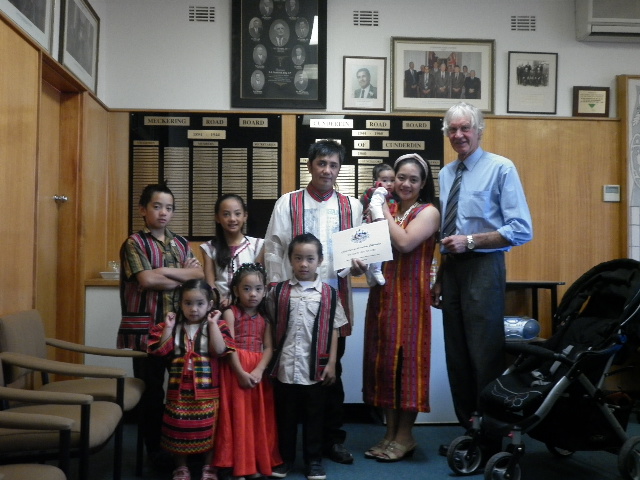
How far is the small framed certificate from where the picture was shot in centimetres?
275

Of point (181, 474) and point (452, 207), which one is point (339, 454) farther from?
point (452, 207)

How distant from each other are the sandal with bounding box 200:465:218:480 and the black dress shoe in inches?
24.8

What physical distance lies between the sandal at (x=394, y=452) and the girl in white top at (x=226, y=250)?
3.45 ft

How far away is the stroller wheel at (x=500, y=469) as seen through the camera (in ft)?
8.12

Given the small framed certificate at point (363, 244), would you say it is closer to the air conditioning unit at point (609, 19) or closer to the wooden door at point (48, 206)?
the wooden door at point (48, 206)

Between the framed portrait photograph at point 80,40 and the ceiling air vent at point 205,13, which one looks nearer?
the framed portrait photograph at point 80,40

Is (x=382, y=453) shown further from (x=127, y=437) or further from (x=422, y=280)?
(x=127, y=437)

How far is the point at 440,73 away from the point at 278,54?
117cm

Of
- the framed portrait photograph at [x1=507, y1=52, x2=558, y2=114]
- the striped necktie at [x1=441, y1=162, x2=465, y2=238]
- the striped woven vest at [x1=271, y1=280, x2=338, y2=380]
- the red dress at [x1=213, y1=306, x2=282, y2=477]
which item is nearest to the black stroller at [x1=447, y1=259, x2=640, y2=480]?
the striped necktie at [x1=441, y1=162, x2=465, y2=238]

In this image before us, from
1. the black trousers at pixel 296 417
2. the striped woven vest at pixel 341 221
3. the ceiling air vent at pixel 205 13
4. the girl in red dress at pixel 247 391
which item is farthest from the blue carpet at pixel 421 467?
the ceiling air vent at pixel 205 13

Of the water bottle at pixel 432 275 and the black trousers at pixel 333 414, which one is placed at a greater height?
the water bottle at pixel 432 275

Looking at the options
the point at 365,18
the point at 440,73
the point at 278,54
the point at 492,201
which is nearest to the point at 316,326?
the point at 492,201

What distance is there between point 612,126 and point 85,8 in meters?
3.68

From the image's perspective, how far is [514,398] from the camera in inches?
99.2
